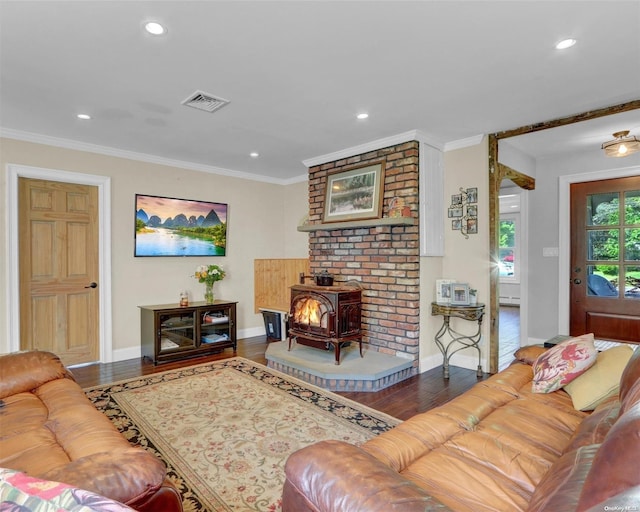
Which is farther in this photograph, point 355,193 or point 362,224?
point 355,193

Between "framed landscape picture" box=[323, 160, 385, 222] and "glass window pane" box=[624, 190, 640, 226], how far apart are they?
2.88 m

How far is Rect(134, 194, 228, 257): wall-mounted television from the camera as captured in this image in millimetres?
4414

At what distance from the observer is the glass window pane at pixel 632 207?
411cm

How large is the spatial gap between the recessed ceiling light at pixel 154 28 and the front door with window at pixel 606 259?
477cm

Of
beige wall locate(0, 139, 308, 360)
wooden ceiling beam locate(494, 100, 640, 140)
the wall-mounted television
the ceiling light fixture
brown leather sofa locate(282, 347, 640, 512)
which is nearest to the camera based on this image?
brown leather sofa locate(282, 347, 640, 512)

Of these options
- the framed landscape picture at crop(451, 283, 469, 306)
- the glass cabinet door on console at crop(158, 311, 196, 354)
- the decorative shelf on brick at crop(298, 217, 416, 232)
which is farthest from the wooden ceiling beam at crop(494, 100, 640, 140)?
the glass cabinet door on console at crop(158, 311, 196, 354)

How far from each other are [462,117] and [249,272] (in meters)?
3.55

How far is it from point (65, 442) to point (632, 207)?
5471 millimetres

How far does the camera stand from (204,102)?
2.89 meters

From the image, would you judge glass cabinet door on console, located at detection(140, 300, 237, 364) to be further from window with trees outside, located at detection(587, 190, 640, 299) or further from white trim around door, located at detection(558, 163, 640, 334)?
window with trees outside, located at detection(587, 190, 640, 299)

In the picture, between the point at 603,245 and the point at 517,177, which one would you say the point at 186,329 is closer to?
the point at 517,177

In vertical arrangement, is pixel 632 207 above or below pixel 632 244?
above

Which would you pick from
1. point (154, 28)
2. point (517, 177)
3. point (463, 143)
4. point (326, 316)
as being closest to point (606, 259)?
point (517, 177)

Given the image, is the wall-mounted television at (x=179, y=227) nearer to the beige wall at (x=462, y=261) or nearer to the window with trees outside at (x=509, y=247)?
the beige wall at (x=462, y=261)
